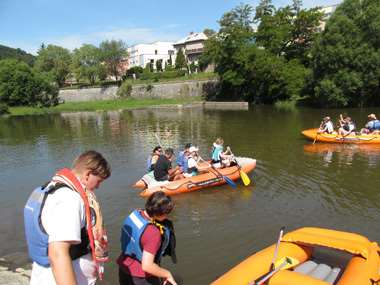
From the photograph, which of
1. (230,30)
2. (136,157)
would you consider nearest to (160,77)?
(230,30)

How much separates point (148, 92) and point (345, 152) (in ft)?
135

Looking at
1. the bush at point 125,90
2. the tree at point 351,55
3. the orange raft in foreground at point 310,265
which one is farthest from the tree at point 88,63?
the orange raft in foreground at point 310,265

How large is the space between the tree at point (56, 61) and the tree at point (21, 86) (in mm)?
14636

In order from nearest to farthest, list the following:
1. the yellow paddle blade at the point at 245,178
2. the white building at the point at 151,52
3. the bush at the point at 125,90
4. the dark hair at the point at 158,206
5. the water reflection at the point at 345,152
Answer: the dark hair at the point at 158,206 < the yellow paddle blade at the point at 245,178 < the water reflection at the point at 345,152 < the bush at the point at 125,90 < the white building at the point at 151,52

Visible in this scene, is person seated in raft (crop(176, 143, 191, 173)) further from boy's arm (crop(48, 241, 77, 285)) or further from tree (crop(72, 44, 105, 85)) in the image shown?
tree (crop(72, 44, 105, 85))

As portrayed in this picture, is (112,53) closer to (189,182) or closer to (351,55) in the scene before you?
(351,55)

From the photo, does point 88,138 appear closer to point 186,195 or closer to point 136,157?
point 136,157

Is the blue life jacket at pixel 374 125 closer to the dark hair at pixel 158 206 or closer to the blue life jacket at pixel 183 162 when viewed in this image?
the blue life jacket at pixel 183 162

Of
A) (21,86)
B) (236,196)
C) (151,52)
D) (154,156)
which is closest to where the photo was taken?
(236,196)

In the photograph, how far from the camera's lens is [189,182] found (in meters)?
10.3

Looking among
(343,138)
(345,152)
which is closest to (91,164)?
(345,152)

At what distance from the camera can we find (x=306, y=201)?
9.41 m

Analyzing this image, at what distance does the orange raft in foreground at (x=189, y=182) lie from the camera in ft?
32.7

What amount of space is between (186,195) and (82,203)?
7972mm
